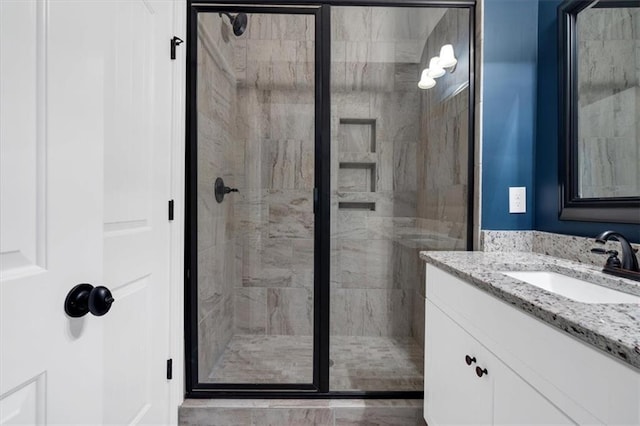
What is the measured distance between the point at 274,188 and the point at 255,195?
14cm

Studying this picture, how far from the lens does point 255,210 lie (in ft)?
6.98

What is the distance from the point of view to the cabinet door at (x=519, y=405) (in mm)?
679

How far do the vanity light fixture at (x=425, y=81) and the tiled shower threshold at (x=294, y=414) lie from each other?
1811 mm

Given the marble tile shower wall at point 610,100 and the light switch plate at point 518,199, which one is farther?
the light switch plate at point 518,199

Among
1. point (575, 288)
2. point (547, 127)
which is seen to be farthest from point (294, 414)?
point (547, 127)

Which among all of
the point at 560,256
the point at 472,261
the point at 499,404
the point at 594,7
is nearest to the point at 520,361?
the point at 499,404

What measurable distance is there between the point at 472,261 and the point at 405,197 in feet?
2.77

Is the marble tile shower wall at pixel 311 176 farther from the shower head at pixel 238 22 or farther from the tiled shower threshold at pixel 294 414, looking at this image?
the tiled shower threshold at pixel 294 414

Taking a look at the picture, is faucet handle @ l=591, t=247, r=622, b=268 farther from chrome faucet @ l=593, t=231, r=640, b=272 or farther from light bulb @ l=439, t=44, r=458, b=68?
light bulb @ l=439, t=44, r=458, b=68

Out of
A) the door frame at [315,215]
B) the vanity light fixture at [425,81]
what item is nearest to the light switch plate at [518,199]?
the vanity light fixture at [425,81]

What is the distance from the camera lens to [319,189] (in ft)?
5.67

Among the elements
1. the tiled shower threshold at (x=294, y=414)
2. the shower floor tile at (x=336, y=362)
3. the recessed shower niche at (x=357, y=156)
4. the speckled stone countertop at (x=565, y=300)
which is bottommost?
the tiled shower threshold at (x=294, y=414)

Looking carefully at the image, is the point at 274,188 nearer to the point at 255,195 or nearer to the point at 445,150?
the point at 255,195

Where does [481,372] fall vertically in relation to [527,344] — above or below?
below
